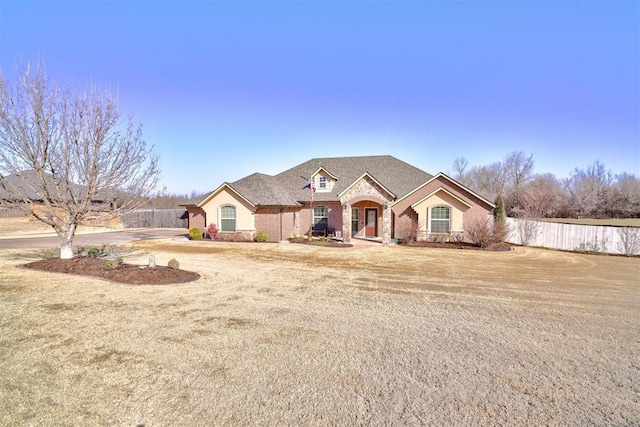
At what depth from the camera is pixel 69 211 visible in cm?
1150

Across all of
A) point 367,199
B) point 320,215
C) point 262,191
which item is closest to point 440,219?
point 367,199

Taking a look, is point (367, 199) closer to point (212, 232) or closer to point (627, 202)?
point (212, 232)

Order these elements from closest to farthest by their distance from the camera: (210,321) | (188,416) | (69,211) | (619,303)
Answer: (188,416), (210,321), (619,303), (69,211)

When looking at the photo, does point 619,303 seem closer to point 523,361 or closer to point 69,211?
point 523,361

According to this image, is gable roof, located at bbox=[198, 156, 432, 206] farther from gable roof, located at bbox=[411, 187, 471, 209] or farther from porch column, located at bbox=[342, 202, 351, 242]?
porch column, located at bbox=[342, 202, 351, 242]

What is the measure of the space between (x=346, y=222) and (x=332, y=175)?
17.6ft

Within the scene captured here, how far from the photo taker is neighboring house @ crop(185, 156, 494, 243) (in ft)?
68.9

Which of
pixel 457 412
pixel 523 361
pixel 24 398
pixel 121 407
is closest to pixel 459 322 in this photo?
pixel 523 361

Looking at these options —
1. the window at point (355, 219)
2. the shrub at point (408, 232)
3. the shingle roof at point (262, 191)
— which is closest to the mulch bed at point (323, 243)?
the shingle roof at point (262, 191)

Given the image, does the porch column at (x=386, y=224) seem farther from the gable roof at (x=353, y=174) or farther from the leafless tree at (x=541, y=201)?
the leafless tree at (x=541, y=201)

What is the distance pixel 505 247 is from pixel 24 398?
Answer: 20484 millimetres

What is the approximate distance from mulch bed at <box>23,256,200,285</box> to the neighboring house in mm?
11517

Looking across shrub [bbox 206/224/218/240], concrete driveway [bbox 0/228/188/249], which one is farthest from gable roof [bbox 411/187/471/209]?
concrete driveway [bbox 0/228/188/249]

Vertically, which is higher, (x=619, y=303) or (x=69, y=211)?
(x=69, y=211)
